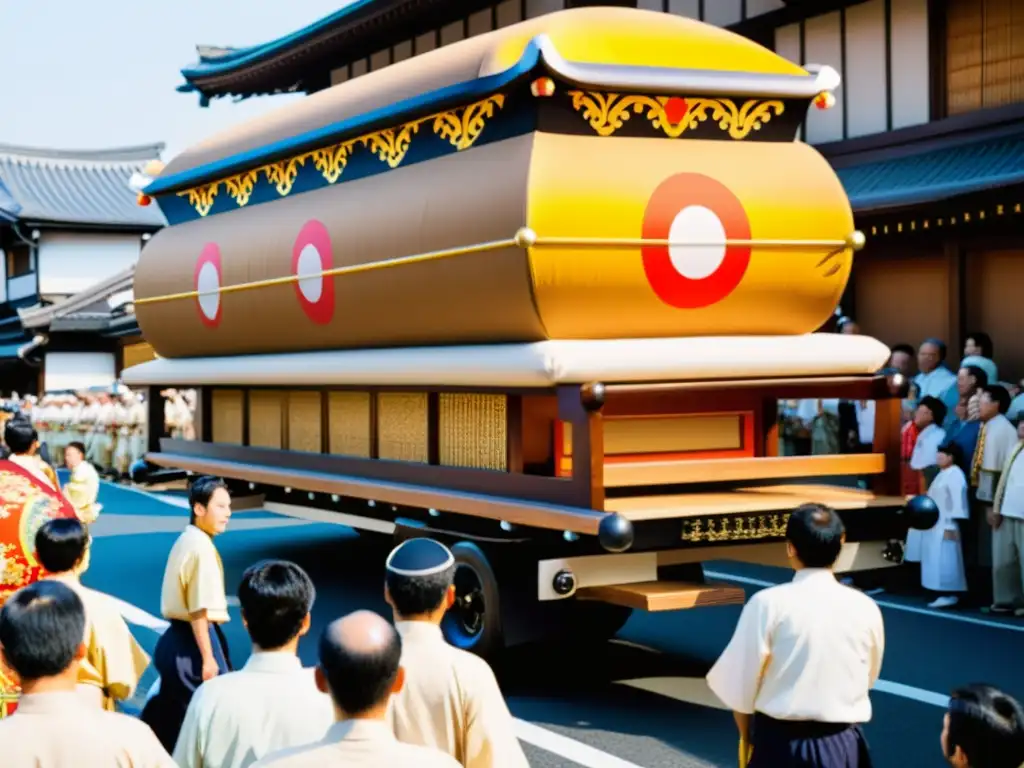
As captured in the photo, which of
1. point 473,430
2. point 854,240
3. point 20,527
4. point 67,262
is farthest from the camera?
point 67,262

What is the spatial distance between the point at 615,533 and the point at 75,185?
132 ft

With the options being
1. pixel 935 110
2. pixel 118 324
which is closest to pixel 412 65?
pixel 935 110

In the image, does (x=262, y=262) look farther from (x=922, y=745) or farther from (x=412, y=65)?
(x=922, y=745)

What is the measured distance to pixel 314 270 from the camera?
31.3ft

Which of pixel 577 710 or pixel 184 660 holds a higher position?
pixel 184 660

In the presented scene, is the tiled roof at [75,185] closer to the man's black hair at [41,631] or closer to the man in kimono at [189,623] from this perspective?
the man in kimono at [189,623]

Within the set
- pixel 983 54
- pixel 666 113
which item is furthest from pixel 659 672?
pixel 983 54

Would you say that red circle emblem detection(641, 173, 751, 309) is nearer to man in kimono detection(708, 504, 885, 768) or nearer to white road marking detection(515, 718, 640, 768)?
white road marking detection(515, 718, 640, 768)

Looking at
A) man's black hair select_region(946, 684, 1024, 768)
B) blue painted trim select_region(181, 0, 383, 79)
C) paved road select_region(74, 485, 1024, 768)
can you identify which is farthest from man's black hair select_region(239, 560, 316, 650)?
blue painted trim select_region(181, 0, 383, 79)

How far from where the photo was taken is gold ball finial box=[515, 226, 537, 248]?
7055 millimetres

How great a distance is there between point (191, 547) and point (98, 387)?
109 feet

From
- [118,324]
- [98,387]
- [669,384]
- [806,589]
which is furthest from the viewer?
[98,387]

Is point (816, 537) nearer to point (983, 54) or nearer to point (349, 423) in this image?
point (349, 423)

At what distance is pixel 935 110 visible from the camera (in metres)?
14.5
